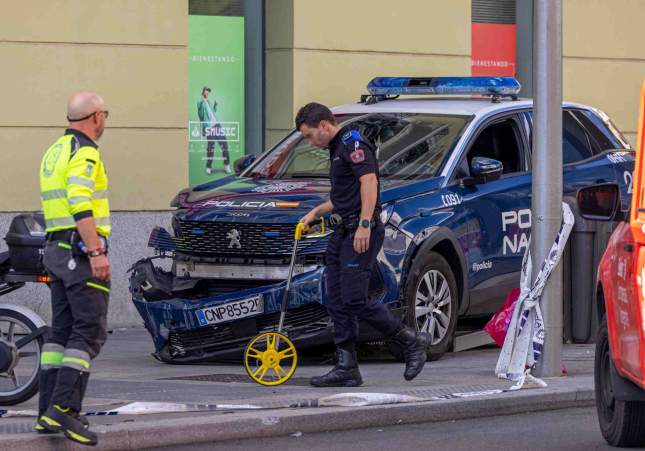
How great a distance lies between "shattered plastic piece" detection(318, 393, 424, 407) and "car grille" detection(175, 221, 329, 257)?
1.90 m

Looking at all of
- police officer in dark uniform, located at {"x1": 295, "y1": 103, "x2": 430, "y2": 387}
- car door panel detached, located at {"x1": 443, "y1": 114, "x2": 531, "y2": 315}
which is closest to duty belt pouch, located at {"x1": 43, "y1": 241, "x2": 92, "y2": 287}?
police officer in dark uniform, located at {"x1": 295, "y1": 103, "x2": 430, "y2": 387}

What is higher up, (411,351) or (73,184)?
(73,184)

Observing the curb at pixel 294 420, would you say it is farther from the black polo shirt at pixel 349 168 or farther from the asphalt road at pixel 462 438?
the black polo shirt at pixel 349 168

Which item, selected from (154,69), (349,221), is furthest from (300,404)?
(154,69)

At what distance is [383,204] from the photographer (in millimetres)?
11531

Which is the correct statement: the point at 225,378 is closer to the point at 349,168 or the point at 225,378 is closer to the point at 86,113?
the point at 349,168

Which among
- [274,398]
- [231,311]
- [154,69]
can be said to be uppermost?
[154,69]

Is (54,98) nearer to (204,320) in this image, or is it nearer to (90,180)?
(204,320)

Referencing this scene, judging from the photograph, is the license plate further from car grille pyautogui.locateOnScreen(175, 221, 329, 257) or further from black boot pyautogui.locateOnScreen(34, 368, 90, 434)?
black boot pyautogui.locateOnScreen(34, 368, 90, 434)

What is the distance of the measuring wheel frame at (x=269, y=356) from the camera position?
10.4m

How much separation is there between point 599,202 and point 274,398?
249 cm

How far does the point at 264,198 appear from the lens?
1163 cm

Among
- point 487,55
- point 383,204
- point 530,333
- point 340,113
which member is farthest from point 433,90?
point 487,55

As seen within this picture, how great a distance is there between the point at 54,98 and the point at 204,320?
162 inches
